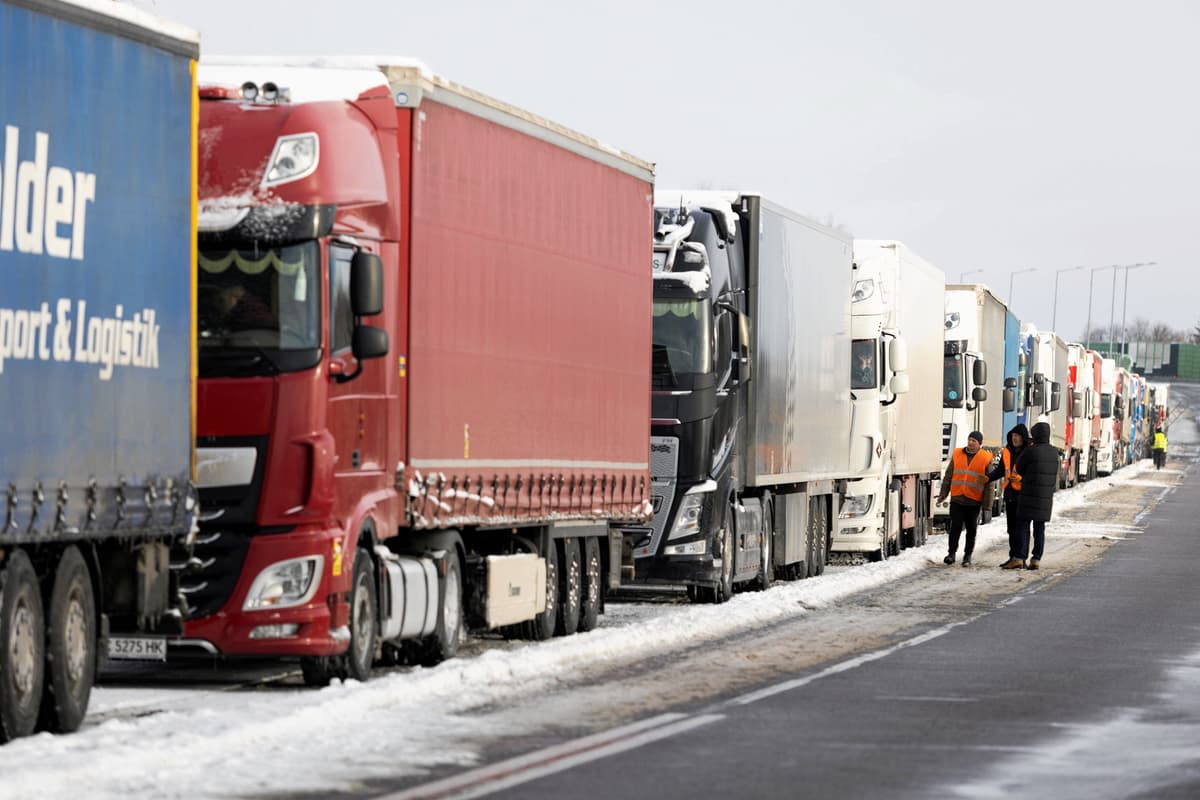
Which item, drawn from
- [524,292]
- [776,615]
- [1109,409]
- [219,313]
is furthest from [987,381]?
[1109,409]

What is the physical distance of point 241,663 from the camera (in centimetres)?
1827

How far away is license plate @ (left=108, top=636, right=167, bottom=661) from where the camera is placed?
1526cm

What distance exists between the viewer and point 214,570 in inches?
608

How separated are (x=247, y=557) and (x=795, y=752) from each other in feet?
12.8

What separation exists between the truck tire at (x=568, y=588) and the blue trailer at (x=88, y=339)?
6.58 meters

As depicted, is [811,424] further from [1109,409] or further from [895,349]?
[1109,409]

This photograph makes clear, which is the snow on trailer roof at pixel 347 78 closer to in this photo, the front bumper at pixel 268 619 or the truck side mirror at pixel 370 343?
the truck side mirror at pixel 370 343

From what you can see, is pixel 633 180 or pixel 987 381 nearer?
pixel 633 180

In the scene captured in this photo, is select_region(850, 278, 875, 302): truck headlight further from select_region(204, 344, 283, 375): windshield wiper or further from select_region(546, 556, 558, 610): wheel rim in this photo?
select_region(204, 344, 283, 375): windshield wiper

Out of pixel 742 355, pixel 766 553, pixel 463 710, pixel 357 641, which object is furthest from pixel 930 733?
pixel 766 553

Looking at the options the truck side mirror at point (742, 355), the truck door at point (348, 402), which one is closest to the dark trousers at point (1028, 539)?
the truck side mirror at point (742, 355)

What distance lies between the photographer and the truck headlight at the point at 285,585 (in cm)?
1541

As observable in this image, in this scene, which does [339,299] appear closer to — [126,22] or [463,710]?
[463,710]

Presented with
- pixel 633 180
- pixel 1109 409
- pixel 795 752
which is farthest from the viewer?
pixel 1109 409
